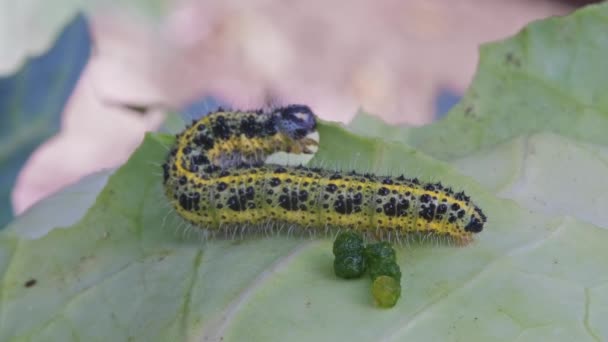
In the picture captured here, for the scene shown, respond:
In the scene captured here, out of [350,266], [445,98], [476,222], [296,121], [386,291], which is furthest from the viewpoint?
[445,98]

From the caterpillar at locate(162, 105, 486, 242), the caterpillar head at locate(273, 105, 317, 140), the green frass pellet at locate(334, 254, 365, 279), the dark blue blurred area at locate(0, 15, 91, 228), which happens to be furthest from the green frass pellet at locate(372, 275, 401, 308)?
the dark blue blurred area at locate(0, 15, 91, 228)

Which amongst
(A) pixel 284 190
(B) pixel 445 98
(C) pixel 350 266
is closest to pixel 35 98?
(A) pixel 284 190

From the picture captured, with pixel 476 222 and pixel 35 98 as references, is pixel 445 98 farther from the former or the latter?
pixel 476 222

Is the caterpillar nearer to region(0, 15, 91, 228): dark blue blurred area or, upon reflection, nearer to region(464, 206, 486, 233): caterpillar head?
region(464, 206, 486, 233): caterpillar head

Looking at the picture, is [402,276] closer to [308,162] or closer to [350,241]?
[350,241]

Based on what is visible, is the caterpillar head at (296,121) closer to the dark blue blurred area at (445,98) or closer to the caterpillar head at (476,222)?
the caterpillar head at (476,222)

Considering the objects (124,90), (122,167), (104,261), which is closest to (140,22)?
(124,90)
